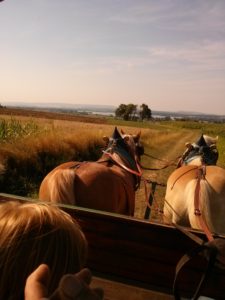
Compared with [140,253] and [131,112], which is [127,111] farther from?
[140,253]

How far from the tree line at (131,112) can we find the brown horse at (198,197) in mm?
93762

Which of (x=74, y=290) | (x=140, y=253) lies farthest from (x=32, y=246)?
(x=140, y=253)

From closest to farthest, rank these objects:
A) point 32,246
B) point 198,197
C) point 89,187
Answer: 1. point 32,246
2. point 198,197
3. point 89,187

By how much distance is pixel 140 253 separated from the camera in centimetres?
255

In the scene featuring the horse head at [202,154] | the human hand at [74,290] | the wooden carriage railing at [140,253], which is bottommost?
the wooden carriage railing at [140,253]

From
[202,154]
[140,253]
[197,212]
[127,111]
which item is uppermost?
[127,111]

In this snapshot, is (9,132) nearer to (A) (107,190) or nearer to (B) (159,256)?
(A) (107,190)

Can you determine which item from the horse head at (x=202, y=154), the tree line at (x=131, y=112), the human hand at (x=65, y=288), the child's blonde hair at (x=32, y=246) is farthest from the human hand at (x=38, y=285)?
the tree line at (x=131, y=112)

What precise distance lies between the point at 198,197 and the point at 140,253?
1133 mm

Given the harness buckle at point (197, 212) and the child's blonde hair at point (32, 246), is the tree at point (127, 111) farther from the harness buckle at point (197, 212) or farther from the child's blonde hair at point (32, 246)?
the child's blonde hair at point (32, 246)

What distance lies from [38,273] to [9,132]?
436 inches

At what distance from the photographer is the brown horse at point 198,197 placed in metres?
3.49

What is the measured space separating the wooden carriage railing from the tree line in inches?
3761

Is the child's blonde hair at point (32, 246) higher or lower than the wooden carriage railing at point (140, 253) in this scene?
higher
